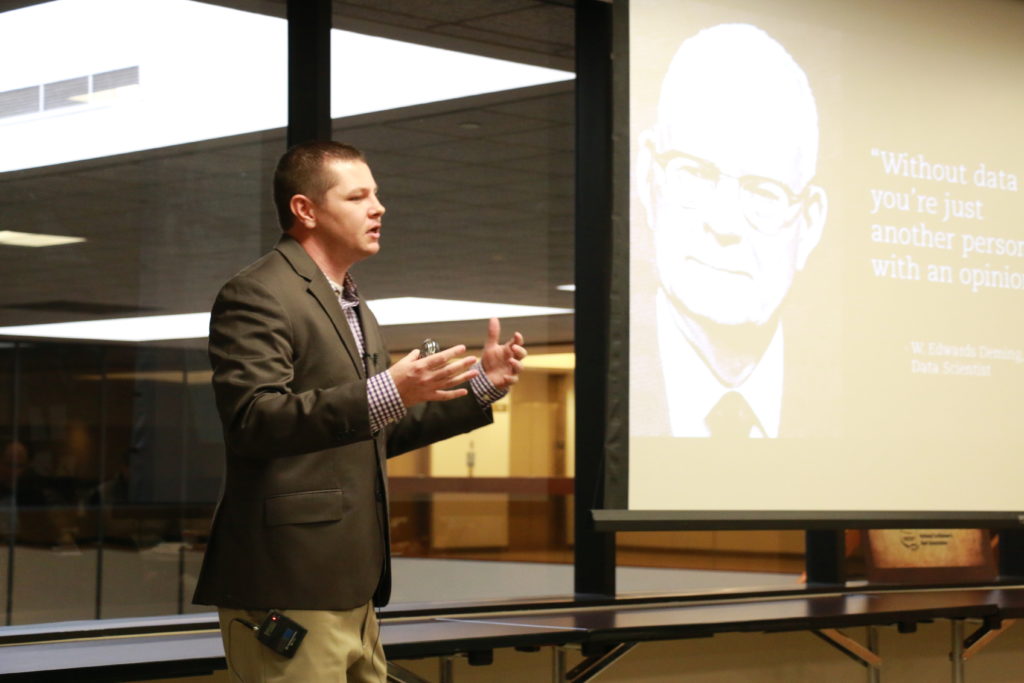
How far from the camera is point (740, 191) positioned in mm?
4000

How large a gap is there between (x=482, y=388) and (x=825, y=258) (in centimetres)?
216

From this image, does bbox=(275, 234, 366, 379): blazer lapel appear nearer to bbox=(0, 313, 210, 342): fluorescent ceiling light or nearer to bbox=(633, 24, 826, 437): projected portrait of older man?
bbox=(0, 313, 210, 342): fluorescent ceiling light

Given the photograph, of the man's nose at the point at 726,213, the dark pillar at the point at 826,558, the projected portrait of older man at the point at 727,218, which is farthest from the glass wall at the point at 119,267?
the dark pillar at the point at 826,558

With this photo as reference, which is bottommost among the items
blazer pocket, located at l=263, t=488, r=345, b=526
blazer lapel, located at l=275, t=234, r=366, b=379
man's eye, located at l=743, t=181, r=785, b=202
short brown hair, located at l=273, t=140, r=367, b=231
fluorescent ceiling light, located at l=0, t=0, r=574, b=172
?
blazer pocket, located at l=263, t=488, r=345, b=526

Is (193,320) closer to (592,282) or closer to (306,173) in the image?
(592,282)

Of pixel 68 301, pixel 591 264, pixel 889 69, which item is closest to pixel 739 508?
pixel 591 264

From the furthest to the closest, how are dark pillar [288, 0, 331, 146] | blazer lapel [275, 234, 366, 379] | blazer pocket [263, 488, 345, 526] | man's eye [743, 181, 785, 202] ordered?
man's eye [743, 181, 785, 202], dark pillar [288, 0, 331, 146], blazer lapel [275, 234, 366, 379], blazer pocket [263, 488, 345, 526]

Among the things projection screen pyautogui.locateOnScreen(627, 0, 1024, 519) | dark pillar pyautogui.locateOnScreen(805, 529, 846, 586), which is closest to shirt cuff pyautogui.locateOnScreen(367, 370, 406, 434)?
projection screen pyautogui.locateOnScreen(627, 0, 1024, 519)

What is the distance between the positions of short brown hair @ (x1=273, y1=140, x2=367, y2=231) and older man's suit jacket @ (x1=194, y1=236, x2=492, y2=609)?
10 centimetres

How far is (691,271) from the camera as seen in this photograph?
3.89 meters

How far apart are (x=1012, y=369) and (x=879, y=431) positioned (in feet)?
2.14

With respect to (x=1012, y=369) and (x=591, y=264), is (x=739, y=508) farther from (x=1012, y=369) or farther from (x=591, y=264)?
(x=1012, y=369)

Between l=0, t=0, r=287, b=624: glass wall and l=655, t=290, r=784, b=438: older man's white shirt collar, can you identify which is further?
l=655, t=290, r=784, b=438: older man's white shirt collar

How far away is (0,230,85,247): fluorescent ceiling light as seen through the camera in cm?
327
